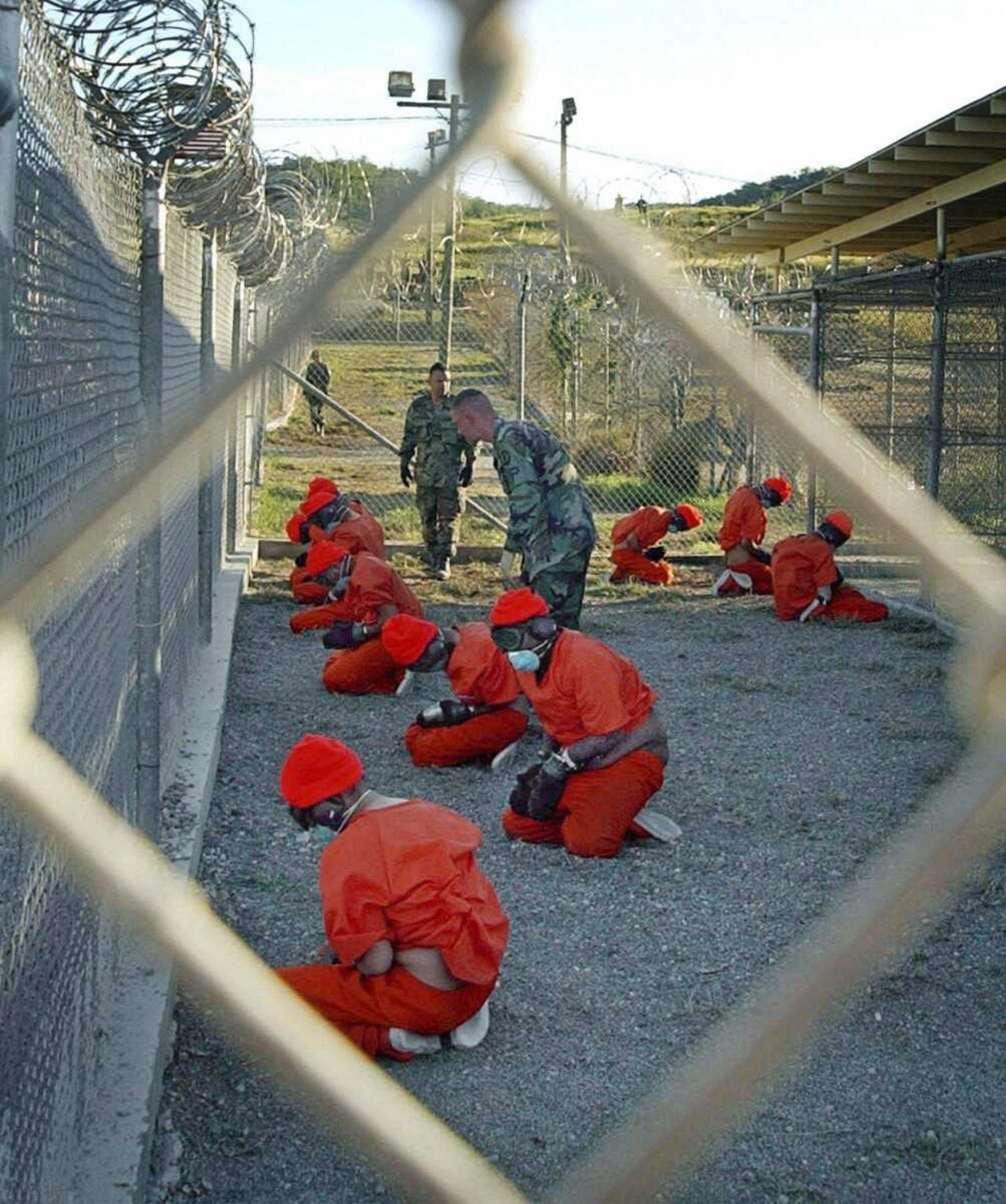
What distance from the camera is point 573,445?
18531mm

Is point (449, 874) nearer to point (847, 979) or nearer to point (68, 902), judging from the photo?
point (68, 902)

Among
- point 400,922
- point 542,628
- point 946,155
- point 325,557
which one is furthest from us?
point 325,557

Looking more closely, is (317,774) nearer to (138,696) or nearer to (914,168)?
(138,696)

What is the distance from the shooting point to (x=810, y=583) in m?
11.4

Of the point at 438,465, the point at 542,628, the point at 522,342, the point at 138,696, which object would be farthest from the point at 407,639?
the point at 522,342

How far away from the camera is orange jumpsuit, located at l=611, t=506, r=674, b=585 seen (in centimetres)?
1298

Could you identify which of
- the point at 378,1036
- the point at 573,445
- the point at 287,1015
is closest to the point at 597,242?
the point at 287,1015

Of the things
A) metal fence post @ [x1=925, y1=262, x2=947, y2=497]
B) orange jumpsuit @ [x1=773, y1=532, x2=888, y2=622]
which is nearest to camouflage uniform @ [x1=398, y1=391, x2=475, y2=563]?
orange jumpsuit @ [x1=773, y1=532, x2=888, y2=622]

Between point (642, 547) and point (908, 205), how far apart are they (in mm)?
3360

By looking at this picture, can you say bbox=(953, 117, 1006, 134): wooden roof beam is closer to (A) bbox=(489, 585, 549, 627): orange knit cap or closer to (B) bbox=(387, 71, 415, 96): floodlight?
(A) bbox=(489, 585, 549, 627): orange knit cap

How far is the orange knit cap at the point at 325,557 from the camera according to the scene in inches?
391

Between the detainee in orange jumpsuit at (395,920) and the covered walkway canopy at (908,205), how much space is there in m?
5.63

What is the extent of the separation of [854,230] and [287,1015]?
1207 centimetres

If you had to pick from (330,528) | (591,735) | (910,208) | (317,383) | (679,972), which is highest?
Result: (910,208)
